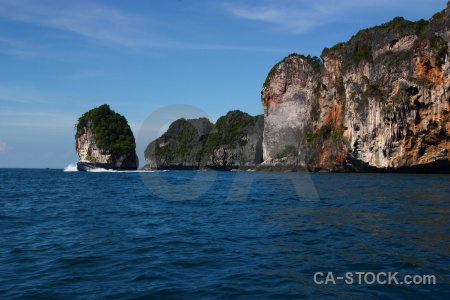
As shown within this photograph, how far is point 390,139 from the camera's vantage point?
6438cm

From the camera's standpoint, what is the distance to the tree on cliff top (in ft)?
440

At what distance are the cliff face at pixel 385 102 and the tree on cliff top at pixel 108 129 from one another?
2537 inches

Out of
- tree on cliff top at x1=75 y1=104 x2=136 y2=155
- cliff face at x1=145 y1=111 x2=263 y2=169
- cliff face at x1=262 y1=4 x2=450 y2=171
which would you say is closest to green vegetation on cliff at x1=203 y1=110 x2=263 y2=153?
cliff face at x1=145 y1=111 x2=263 y2=169

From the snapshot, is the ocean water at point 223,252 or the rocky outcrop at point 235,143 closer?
the ocean water at point 223,252

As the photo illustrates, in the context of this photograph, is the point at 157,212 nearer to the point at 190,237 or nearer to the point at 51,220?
the point at 51,220

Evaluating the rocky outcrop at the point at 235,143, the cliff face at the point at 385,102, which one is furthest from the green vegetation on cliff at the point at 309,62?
the rocky outcrop at the point at 235,143

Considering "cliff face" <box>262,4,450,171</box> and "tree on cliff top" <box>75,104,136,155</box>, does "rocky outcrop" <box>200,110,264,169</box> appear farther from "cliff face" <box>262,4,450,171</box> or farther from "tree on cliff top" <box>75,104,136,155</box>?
"cliff face" <box>262,4,450,171</box>

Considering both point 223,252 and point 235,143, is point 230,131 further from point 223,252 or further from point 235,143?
point 223,252

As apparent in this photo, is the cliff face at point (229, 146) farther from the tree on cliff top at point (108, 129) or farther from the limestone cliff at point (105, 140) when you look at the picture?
the tree on cliff top at point (108, 129)

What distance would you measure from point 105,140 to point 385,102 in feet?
308

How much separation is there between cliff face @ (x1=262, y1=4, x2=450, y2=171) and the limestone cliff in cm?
6409

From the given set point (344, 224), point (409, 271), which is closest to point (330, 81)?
point (344, 224)

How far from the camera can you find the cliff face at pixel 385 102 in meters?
59.8

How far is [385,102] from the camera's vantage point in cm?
6619
